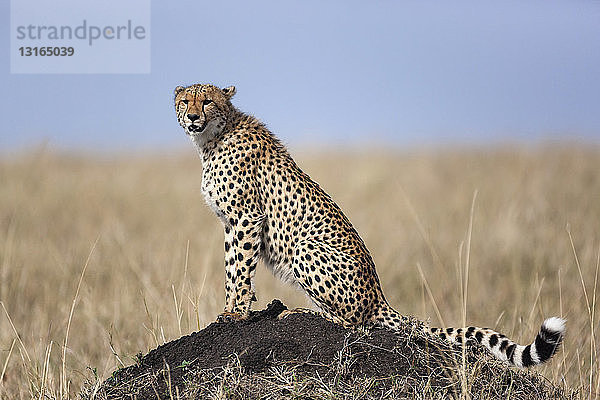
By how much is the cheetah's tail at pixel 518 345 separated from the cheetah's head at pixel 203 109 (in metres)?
1.80

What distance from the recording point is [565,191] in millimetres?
12195

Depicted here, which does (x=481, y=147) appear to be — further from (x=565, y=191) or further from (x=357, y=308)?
(x=357, y=308)

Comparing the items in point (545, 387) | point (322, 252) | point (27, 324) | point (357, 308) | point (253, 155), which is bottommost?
point (27, 324)

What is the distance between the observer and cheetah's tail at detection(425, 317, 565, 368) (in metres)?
3.76

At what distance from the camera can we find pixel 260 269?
1000cm

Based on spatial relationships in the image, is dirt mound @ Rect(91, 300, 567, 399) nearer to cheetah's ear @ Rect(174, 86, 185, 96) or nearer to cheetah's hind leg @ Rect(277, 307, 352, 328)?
cheetah's hind leg @ Rect(277, 307, 352, 328)

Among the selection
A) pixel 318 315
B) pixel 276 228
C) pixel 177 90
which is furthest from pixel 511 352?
pixel 177 90

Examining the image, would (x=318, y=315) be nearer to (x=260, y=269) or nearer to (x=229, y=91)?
(x=229, y=91)

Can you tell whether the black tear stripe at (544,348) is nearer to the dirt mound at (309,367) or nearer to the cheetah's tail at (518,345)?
the cheetah's tail at (518,345)

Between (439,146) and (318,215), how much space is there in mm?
15799

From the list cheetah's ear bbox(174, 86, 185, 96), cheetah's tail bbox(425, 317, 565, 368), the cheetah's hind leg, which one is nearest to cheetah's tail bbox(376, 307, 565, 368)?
cheetah's tail bbox(425, 317, 565, 368)

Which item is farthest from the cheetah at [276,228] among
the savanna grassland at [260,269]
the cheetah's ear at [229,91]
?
the savanna grassland at [260,269]

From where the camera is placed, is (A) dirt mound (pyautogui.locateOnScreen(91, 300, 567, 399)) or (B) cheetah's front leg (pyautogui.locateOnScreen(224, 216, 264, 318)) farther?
(B) cheetah's front leg (pyautogui.locateOnScreen(224, 216, 264, 318))

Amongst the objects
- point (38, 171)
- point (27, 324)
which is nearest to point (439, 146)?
point (38, 171)
